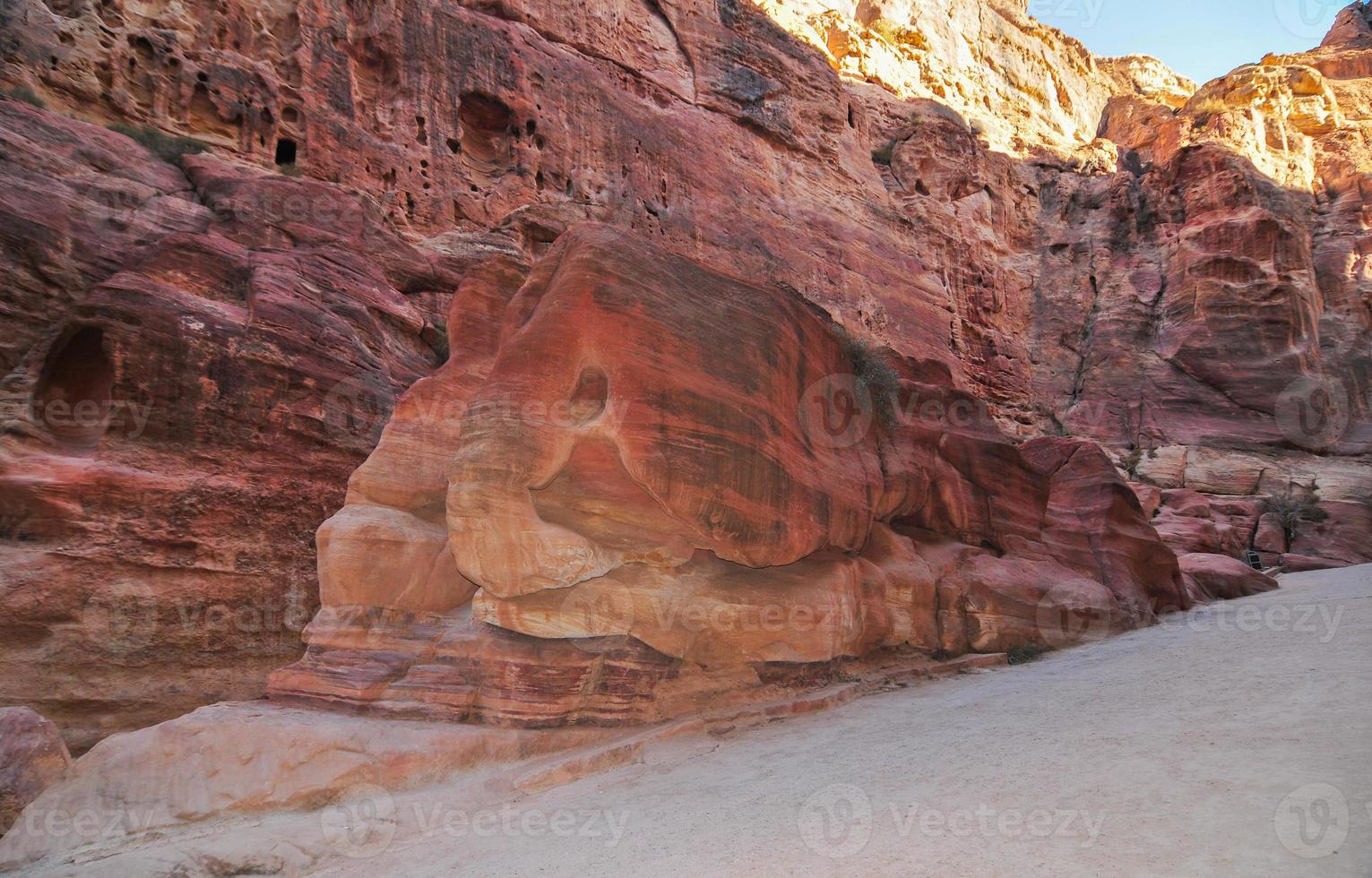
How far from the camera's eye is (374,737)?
610 centimetres

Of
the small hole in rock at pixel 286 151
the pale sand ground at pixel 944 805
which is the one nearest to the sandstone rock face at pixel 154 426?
the pale sand ground at pixel 944 805

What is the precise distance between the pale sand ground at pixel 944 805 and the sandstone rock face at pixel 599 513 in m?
1.12

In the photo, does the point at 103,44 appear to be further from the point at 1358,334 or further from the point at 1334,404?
the point at 1358,334

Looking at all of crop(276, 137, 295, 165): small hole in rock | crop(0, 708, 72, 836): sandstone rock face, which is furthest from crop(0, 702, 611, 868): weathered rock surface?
crop(276, 137, 295, 165): small hole in rock

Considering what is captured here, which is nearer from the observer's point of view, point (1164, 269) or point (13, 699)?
point (13, 699)

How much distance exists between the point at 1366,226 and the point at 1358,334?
649 cm

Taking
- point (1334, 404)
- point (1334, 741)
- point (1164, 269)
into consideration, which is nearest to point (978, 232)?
point (1164, 269)

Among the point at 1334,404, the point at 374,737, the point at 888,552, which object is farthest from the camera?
the point at 1334,404

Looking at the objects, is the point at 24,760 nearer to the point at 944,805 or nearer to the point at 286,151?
the point at 944,805

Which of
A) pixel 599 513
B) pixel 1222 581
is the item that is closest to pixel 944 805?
pixel 599 513

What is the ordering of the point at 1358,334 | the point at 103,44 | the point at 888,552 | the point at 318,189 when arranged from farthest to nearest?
the point at 1358,334 → the point at 103,44 → the point at 318,189 → the point at 888,552

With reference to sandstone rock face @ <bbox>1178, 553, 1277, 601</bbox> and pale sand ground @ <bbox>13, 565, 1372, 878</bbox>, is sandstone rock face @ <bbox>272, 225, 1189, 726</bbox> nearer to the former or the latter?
pale sand ground @ <bbox>13, 565, 1372, 878</bbox>

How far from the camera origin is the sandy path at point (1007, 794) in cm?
385

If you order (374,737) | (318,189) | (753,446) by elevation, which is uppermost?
(318,189)
